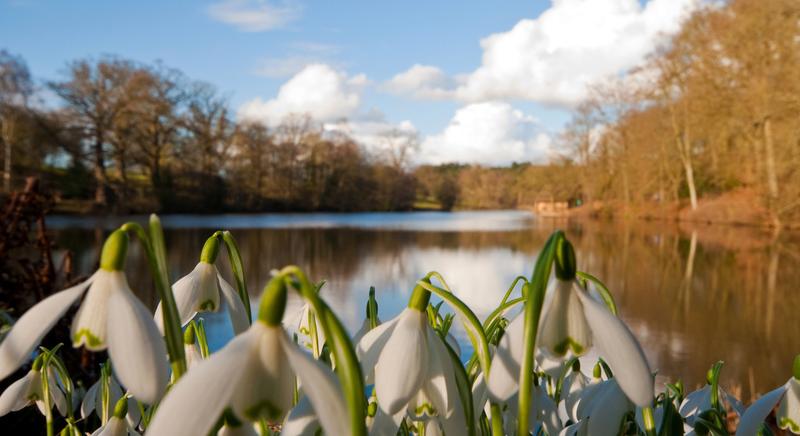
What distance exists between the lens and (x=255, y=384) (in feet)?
1.25

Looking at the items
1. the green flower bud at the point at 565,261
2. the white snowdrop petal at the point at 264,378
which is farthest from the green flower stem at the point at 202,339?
the green flower bud at the point at 565,261

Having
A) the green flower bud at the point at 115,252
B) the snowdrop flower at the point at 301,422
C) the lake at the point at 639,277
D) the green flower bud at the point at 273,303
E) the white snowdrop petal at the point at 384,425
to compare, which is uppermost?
the green flower bud at the point at 115,252

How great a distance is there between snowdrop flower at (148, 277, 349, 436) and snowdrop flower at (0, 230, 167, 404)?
0.12 ft

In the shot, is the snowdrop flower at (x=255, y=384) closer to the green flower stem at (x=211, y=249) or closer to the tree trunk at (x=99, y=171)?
the green flower stem at (x=211, y=249)

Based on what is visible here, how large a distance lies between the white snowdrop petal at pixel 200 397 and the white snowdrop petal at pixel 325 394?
4 cm

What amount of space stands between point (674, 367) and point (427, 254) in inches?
355

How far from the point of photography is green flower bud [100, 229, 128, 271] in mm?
400

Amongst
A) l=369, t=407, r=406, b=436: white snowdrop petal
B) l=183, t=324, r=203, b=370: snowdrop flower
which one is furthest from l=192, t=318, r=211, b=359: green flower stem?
l=369, t=407, r=406, b=436: white snowdrop petal

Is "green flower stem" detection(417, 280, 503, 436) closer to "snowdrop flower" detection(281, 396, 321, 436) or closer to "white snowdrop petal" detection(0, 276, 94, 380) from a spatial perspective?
"snowdrop flower" detection(281, 396, 321, 436)

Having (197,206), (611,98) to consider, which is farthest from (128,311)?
(197,206)

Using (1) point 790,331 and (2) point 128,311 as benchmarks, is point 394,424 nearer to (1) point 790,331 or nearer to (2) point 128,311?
(2) point 128,311

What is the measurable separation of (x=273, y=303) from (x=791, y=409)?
0.62 meters

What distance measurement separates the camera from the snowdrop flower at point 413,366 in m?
0.49

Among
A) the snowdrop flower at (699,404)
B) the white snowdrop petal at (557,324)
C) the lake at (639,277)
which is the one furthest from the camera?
the lake at (639,277)
